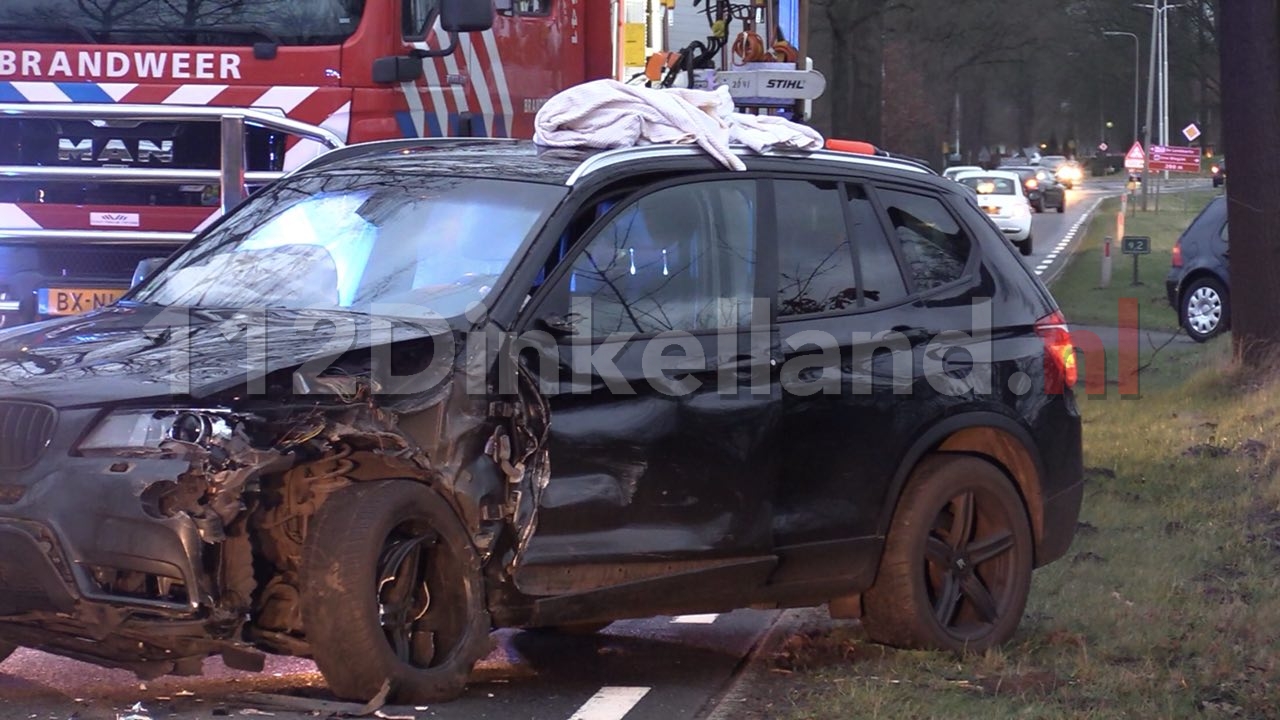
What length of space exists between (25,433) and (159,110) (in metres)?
4.76

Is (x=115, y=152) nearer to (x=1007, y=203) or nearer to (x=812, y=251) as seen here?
(x=812, y=251)

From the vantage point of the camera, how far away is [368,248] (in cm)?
604

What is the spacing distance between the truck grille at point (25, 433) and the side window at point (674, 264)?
1.59 m

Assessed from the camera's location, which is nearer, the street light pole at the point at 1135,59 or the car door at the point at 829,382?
the car door at the point at 829,382

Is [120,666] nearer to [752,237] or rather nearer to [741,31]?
[752,237]

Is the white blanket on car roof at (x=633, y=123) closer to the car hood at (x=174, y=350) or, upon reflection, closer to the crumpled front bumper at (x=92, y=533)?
the car hood at (x=174, y=350)

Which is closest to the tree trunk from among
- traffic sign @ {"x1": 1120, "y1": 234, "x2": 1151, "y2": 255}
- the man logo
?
the man logo

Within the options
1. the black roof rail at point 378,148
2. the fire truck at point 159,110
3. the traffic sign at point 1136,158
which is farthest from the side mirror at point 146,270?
the traffic sign at point 1136,158

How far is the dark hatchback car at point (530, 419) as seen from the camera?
494 centimetres

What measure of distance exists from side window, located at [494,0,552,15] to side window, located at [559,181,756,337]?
453 cm

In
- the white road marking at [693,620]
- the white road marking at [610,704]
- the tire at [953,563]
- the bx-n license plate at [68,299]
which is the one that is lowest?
the white road marking at [693,620]

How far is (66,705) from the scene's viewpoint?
5512 mm

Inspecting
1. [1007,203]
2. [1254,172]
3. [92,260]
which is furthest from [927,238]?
[1007,203]

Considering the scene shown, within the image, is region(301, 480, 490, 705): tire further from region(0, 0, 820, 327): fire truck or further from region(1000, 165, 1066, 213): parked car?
region(1000, 165, 1066, 213): parked car
